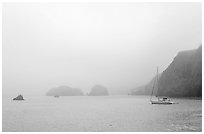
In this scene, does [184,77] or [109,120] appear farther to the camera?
[184,77]

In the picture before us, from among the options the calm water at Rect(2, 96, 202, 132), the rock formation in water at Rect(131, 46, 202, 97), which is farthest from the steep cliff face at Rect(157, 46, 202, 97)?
the calm water at Rect(2, 96, 202, 132)

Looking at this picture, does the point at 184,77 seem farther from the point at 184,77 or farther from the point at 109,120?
the point at 109,120

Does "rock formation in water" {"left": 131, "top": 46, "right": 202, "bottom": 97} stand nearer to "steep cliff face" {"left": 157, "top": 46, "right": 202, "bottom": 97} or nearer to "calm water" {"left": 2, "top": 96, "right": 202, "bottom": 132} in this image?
"steep cliff face" {"left": 157, "top": 46, "right": 202, "bottom": 97}

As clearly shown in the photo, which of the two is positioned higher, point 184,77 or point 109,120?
point 184,77

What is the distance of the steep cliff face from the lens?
5401 inches

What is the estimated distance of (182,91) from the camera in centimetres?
14700

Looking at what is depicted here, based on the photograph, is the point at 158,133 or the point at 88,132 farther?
the point at 88,132

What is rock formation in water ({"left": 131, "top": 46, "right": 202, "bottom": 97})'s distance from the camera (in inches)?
5399

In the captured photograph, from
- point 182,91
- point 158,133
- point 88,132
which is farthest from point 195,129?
point 182,91

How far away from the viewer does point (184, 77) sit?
484ft

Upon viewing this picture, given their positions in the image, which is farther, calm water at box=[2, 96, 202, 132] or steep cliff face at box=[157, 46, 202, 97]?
steep cliff face at box=[157, 46, 202, 97]

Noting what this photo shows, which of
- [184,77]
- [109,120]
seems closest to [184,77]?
[184,77]

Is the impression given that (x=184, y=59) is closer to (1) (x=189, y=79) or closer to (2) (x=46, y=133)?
(1) (x=189, y=79)

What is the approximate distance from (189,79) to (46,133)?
12463cm
